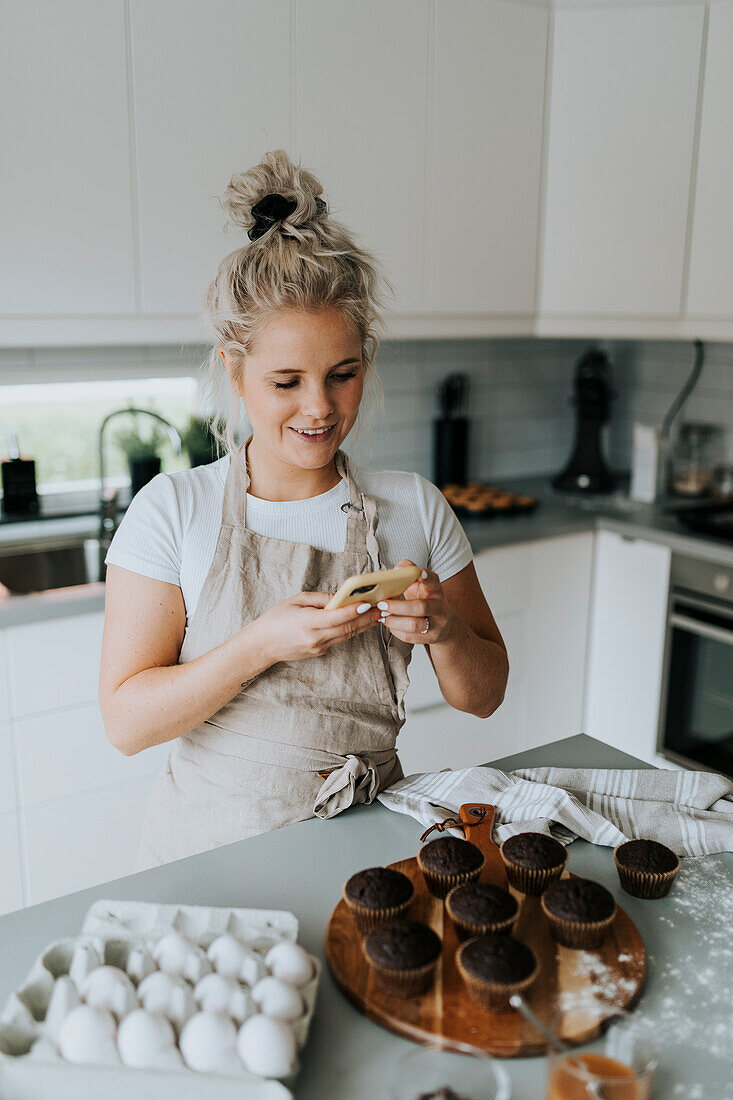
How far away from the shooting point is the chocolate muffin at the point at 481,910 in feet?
3.08

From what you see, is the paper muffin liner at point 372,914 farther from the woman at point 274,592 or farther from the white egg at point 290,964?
the woman at point 274,592

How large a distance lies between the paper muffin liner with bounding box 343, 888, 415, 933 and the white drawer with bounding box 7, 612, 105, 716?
1275mm

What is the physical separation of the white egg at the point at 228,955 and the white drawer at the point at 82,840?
1.44 m

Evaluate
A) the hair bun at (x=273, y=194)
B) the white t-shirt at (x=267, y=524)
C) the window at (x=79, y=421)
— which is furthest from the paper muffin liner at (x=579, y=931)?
the window at (x=79, y=421)

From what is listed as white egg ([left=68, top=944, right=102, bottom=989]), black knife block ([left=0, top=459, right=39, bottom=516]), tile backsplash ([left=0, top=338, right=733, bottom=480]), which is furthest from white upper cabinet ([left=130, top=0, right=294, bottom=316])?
white egg ([left=68, top=944, right=102, bottom=989])

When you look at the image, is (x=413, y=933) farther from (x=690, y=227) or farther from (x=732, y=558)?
(x=690, y=227)

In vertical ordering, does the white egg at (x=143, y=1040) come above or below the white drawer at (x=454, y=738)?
above

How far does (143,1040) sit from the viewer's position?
76 cm

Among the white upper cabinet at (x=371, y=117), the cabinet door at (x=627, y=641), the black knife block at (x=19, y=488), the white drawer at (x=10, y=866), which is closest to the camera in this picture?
the white drawer at (x=10, y=866)

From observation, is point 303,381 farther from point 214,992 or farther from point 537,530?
point 537,530

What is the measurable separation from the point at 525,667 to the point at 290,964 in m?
2.14

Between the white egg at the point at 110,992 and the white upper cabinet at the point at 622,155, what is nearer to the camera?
the white egg at the point at 110,992

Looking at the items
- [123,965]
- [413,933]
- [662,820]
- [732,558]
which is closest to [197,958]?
[123,965]

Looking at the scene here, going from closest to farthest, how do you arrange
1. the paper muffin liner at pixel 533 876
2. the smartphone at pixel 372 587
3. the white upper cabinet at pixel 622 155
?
the paper muffin liner at pixel 533 876, the smartphone at pixel 372 587, the white upper cabinet at pixel 622 155
